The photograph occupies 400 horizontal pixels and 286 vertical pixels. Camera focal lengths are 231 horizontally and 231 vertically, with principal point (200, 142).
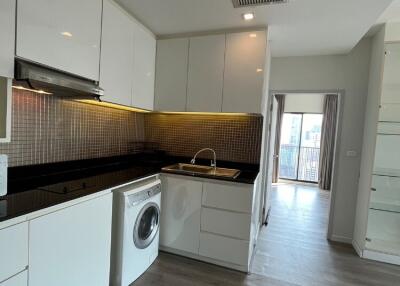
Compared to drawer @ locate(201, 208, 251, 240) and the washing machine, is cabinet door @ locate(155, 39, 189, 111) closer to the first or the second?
the washing machine

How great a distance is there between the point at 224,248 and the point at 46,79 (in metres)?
2.05

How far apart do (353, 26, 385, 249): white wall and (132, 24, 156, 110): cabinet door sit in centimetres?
263

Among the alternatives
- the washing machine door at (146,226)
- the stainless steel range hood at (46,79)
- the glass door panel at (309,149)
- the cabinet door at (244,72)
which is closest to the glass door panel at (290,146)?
the glass door panel at (309,149)

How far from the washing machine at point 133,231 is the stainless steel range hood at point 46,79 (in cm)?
83

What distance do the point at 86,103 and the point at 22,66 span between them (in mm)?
965

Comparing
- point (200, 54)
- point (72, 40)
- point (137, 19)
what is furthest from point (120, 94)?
point (200, 54)

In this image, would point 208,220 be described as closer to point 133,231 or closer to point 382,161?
point 133,231

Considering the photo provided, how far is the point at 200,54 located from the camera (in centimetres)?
264

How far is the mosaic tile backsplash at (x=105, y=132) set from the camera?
70.3 inches

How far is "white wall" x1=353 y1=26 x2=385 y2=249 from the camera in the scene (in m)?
2.65

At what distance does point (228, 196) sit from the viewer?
225 centimetres

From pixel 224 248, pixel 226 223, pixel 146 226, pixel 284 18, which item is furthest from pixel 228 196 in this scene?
pixel 284 18

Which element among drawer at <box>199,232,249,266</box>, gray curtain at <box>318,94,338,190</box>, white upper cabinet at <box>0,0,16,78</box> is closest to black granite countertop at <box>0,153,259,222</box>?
drawer at <box>199,232,249,266</box>

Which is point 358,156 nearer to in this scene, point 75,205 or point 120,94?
point 120,94
